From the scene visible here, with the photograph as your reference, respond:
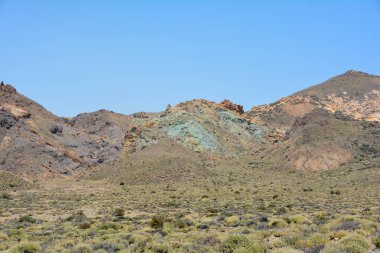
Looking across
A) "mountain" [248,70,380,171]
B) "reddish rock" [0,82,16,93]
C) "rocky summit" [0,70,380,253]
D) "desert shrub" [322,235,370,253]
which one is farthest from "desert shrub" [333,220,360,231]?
"reddish rock" [0,82,16,93]

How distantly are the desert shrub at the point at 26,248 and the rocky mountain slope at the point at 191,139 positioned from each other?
166ft

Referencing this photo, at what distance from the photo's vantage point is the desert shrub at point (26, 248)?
63.1 feet

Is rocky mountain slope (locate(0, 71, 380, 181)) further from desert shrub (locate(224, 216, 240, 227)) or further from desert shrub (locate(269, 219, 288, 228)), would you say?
desert shrub (locate(269, 219, 288, 228))

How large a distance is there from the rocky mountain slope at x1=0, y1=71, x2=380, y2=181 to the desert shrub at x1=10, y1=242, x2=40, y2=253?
50.7 metres

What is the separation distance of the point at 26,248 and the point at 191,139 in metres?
73.0

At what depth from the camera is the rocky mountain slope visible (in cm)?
7550

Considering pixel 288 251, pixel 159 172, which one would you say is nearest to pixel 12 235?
pixel 288 251

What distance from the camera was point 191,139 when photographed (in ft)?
302

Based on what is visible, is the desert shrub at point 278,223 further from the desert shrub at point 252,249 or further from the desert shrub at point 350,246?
the desert shrub at point 252,249

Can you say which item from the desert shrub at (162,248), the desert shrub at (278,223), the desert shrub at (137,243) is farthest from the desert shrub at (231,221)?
the desert shrub at (162,248)

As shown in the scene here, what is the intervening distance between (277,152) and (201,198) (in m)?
37.3

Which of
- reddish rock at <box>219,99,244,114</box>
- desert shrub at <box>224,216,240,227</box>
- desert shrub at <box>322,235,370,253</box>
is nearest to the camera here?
desert shrub at <box>322,235,370,253</box>

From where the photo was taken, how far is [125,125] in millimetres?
142250

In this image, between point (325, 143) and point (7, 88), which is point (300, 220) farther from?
point (7, 88)
